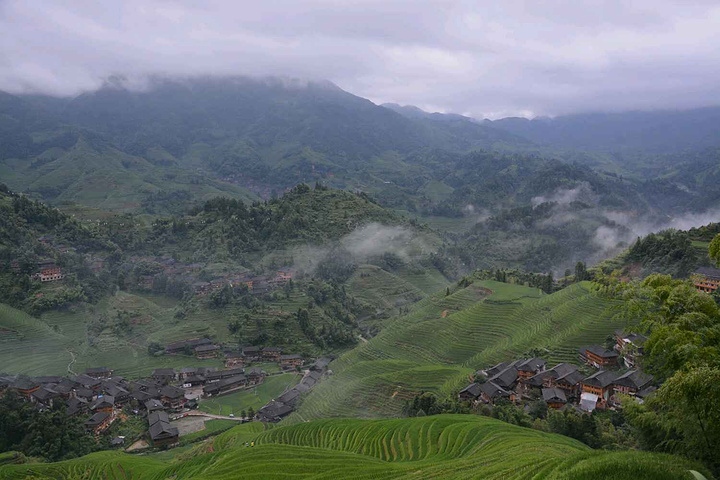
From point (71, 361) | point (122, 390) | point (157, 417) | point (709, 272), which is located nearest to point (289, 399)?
point (157, 417)

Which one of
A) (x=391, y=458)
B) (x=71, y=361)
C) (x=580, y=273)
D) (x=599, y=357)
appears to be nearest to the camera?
(x=391, y=458)

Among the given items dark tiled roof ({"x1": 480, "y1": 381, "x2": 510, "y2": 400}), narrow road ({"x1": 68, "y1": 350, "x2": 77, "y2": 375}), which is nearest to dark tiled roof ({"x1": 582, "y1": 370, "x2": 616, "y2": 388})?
dark tiled roof ({"x1": 480, "y1": 381, "x2": 510, "y2": 400})

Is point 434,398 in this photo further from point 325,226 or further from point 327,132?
point 327,132

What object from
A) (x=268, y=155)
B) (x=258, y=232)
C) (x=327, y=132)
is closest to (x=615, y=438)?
(x=258, y=232)

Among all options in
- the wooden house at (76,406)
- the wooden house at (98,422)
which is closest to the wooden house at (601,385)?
the wooden house at (98,422)

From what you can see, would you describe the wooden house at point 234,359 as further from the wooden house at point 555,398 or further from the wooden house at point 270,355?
the wooden house at point 555,398

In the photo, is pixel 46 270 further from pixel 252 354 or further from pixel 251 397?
pixel 251 397

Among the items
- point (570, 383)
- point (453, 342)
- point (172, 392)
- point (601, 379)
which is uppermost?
point (601, 379)
